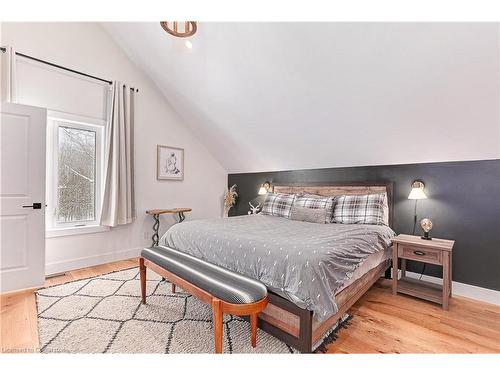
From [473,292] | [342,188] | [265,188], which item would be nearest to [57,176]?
[265,188]

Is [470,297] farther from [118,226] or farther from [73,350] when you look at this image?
[118,226]

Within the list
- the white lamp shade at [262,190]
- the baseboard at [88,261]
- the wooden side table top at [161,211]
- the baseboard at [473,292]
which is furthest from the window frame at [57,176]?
the baseboard at [473,292]

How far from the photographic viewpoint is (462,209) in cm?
254

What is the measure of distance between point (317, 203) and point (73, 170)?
3264mm

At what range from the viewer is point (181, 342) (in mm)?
1646

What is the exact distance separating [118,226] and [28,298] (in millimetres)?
1330

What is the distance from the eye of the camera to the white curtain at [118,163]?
10.8ft

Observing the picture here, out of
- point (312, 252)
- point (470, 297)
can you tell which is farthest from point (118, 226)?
point (470, 297)

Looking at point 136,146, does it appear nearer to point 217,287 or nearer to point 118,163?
point 118,163

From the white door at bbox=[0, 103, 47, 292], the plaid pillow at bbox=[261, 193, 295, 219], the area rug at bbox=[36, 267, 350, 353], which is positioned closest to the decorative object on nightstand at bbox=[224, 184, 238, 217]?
the plaid pillow at bbox=[261, 193, 295, 219]

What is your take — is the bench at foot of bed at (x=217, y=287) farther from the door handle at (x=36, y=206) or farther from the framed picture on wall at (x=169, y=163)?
the framed picture on wall at (x=169, y=163)

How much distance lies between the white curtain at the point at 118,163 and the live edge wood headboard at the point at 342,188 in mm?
2370

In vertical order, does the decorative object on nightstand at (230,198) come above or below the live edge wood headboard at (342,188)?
below

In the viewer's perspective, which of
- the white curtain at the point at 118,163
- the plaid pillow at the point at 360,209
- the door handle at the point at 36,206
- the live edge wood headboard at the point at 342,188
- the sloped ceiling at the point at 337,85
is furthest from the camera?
the white curtain at the point at 118,163
